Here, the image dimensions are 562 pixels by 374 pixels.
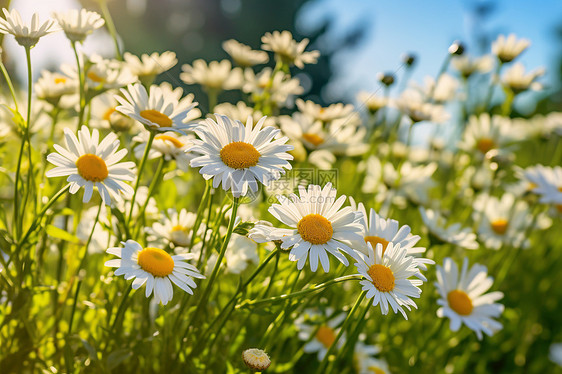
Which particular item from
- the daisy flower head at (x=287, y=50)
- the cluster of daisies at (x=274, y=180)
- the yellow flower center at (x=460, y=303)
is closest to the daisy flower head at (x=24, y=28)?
the cluster of daisies at (x=274, y=180)

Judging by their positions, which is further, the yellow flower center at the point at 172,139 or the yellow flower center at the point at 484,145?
the yellow flower center at the point at 484,145

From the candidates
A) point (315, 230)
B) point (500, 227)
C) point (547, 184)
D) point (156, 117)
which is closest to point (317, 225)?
point (315, 230)

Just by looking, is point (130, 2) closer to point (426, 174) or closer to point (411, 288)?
point (426, 174)

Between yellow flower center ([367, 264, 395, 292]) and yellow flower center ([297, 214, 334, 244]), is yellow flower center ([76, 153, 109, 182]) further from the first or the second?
yellow flower center ([367, 264, 395, 292])

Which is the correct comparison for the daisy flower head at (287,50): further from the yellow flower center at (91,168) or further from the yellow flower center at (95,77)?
the yellow flower center at (91,168)

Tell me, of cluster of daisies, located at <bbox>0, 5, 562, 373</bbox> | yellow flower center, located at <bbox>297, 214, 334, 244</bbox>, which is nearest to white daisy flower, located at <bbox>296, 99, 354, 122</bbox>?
cluster of daisies, located at <bbox>0, 5, 562, 373</bbox>

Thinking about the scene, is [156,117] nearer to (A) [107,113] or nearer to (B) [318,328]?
(A) [107,113]
